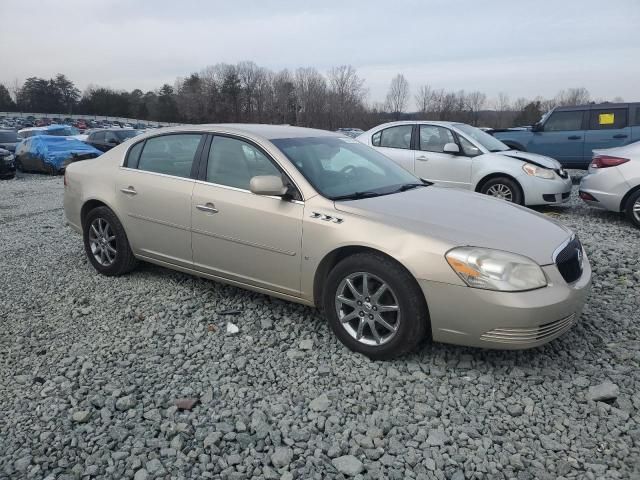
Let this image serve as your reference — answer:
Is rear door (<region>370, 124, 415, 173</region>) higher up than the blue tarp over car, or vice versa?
rear door (<region>370, 124, 415, 173</region>)

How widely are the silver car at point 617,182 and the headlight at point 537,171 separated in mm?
586

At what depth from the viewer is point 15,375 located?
11.0 ft

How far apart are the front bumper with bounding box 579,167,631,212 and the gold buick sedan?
4.18m

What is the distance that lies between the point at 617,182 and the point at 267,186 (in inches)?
231

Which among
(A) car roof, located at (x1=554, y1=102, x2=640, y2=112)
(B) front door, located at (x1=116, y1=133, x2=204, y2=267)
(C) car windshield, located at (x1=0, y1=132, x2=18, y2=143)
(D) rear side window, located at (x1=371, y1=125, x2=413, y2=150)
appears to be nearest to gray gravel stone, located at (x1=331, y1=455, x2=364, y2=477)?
(B) front door, located at (x1=116, y1=133, x2=204, y2=267)

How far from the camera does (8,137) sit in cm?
1909

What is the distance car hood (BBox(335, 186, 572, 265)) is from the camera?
10.5 ft

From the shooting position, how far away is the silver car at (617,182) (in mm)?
7188

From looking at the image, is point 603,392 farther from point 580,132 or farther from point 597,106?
point 597,106

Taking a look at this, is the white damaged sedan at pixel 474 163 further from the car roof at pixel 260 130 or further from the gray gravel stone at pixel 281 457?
the gray gravel stone at pixel 281 457

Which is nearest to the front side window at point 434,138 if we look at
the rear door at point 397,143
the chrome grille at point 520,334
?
the rear door at point 397,143

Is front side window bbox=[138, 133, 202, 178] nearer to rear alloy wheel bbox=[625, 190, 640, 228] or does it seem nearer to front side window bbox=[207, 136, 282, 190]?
front side window bbox=[207, 136, 282, 190]

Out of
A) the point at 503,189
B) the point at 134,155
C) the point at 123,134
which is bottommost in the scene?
the point at 503,189

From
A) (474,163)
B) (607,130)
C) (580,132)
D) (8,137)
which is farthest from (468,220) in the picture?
(8,137)
